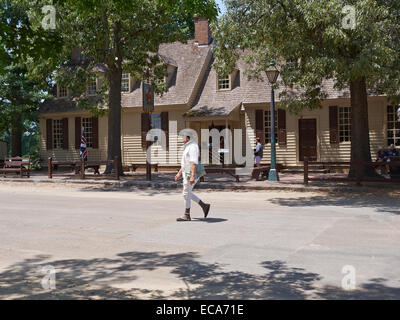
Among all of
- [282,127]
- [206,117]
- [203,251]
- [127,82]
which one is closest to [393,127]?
[282,127]

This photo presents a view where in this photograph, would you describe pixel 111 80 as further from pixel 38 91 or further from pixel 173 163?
pixel 38 91

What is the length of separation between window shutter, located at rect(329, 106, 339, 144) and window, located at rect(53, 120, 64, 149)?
17.3 meters

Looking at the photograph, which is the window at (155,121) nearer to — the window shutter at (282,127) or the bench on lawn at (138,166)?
the bench on lawn at (138,166)

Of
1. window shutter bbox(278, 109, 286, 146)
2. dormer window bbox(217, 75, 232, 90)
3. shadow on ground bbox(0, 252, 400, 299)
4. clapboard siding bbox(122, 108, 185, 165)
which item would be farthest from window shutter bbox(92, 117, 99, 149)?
shadow on ground bbox(0, 252, 400, 299)

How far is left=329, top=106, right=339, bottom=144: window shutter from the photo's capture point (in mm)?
25953

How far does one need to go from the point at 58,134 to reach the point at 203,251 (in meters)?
27.4

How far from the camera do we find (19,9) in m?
29.7

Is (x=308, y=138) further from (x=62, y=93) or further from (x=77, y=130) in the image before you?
(x=62, y=93)

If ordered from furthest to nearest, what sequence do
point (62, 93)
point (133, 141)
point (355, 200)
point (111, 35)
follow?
1. point (62, 93)
2. point (133, 141)
3. point (111, 35)
4. point (355, 200)

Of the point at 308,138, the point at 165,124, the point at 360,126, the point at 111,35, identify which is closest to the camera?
the point at 360,126

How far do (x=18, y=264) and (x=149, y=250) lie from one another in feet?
6.19

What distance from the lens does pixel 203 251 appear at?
24.3 ft

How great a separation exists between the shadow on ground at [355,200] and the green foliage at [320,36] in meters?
3.57

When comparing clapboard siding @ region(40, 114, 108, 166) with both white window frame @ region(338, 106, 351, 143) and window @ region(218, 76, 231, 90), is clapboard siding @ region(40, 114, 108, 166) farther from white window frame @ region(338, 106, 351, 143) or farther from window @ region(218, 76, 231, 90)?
white window frame @ region(338, 106, 351, 143)
